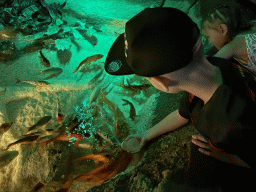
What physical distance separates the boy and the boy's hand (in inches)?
11.9

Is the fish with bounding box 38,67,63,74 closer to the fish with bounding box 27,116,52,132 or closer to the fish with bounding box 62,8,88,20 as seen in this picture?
the fish with bounding box 27,116,52,132

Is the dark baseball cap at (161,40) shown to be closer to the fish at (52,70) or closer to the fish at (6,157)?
the fish at (6,157)

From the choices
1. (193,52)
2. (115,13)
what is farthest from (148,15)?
(115,13)

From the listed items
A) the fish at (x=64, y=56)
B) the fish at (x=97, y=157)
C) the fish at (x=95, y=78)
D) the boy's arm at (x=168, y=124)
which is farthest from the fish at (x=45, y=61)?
the boy's arm at (x=168, y=124)

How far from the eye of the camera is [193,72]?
3.43 feet

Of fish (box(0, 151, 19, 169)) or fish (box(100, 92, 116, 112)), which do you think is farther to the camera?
fish (box(100, 92, 116, 112))

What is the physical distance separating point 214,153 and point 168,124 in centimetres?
55

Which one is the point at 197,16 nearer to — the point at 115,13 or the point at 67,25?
the point at 115,13

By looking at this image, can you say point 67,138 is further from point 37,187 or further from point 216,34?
point 216,34

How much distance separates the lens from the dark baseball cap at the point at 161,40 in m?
0.94

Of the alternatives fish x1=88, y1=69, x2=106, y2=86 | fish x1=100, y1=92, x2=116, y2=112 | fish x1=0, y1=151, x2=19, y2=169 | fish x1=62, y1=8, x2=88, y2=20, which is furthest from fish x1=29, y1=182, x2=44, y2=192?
fish x1=62, y1=8, x2=88, y2=20

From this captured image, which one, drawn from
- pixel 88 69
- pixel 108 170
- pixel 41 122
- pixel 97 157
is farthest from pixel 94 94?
pixel 108 170

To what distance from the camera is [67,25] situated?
151 inches

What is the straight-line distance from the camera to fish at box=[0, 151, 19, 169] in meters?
2.37
